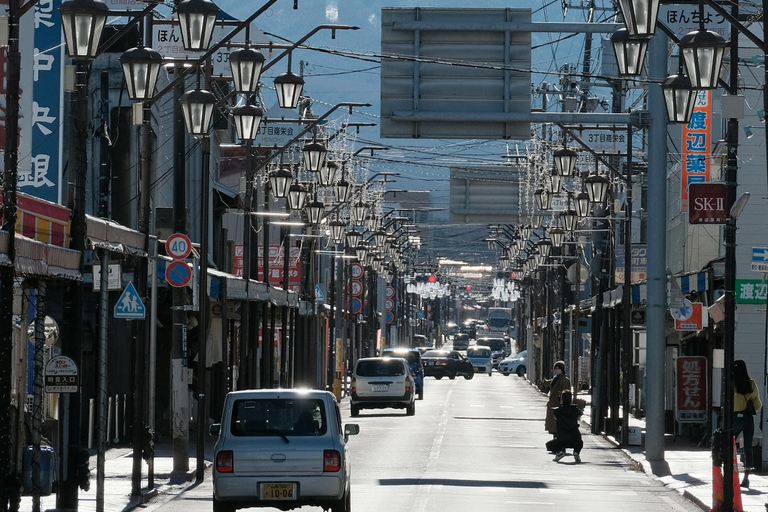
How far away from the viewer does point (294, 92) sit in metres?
24.9

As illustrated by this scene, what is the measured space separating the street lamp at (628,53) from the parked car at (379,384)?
27011mm

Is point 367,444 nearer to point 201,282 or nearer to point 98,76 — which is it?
point 201,282

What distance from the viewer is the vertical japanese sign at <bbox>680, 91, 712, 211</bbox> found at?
35438 millimetres

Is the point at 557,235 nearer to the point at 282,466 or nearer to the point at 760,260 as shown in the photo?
the point at 760,260

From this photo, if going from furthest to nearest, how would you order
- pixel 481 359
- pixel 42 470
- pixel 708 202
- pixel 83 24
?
1. pixel 481 359
2. pixel 708 202
3. pixel 42 470
4. pixel 83 24

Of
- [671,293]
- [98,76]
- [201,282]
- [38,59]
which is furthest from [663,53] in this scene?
[98,76]

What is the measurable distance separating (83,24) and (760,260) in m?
11.4

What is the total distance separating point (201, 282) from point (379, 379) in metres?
20.7

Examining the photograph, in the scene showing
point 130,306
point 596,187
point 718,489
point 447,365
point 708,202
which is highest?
point 596,187

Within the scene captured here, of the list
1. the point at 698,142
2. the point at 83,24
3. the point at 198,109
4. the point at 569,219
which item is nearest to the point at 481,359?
the point at 569,219

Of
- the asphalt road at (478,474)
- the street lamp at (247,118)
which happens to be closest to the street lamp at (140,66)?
the asphalt road at (478,474)

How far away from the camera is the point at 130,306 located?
67.7 feet

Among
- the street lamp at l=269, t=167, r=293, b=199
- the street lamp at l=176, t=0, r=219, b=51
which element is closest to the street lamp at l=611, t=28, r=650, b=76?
the street lamp at l=176, t=0, r=219, b=51

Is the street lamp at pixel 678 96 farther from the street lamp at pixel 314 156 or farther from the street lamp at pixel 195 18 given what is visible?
the street lamp at pixel 314 156
